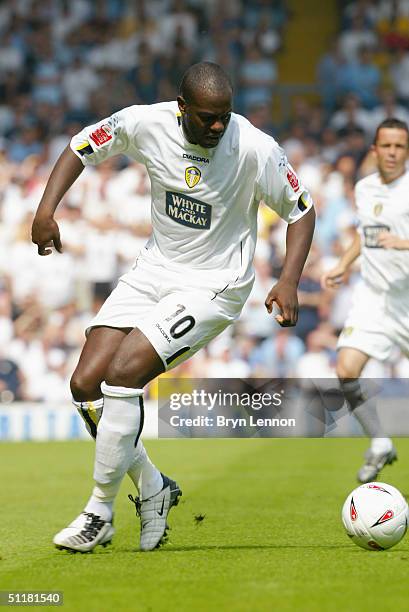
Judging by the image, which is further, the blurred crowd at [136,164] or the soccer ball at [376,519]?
the blurred crowd at [136,164]

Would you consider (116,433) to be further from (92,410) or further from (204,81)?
(204,81)

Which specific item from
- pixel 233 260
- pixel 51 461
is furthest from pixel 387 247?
pixel 51 461

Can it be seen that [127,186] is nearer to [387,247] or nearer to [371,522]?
[387,247]

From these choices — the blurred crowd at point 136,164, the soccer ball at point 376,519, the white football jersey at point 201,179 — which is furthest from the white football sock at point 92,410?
the blurred crowd at point 136,164

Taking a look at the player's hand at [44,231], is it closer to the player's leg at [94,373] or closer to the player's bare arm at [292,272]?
the player's leg at [94,373]

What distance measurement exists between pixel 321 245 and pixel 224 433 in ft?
33.5

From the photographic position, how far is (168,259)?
6.76 m

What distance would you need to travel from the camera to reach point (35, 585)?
5.38 metres

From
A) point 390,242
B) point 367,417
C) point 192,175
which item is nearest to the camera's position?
point 192,175

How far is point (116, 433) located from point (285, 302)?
1117 millimetres

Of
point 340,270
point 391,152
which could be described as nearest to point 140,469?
point 340,270

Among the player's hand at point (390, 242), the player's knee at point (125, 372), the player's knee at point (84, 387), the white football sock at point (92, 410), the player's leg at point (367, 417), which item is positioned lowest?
the player's leg at point (367, 417)

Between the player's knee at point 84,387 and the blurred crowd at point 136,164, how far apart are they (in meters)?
8.85

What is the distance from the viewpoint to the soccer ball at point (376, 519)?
6.34m
